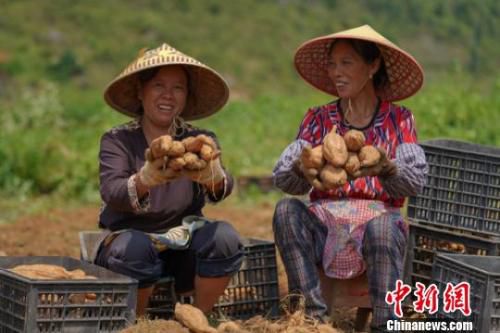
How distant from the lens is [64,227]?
26.0 ft

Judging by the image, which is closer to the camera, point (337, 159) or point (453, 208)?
point (337, 159)

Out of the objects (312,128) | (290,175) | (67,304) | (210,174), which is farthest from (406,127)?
(67,304)

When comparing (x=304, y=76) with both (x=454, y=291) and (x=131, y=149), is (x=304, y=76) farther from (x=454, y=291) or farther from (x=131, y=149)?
(x=454, y=291)

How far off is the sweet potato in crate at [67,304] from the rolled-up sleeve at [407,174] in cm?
115

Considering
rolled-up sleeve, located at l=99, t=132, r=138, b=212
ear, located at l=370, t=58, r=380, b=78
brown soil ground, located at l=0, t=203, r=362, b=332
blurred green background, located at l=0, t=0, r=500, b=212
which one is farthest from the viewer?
blurred green background, located at l=0, t=0, r=500, b=212

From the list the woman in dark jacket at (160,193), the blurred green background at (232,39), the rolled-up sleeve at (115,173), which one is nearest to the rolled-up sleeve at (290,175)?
the woman in dark jacket at (160,193)

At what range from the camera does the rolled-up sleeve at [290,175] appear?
4.43 m

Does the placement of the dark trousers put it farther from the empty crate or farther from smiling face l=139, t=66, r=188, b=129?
the empty crate

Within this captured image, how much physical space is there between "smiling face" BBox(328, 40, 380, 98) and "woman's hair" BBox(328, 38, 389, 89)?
0.5 inches

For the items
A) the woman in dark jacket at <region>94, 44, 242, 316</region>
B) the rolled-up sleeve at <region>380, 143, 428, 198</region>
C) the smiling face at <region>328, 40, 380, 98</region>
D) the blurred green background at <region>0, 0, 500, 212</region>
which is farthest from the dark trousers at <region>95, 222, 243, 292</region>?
the blurred green background at <region>0, 0, 500, 212</region>

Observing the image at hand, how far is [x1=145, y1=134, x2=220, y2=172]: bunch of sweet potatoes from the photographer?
13.3 feet

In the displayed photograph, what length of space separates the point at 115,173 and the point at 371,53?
3.99ft

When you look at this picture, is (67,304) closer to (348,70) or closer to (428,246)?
(348,70)

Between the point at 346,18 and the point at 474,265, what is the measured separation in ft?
75.2
